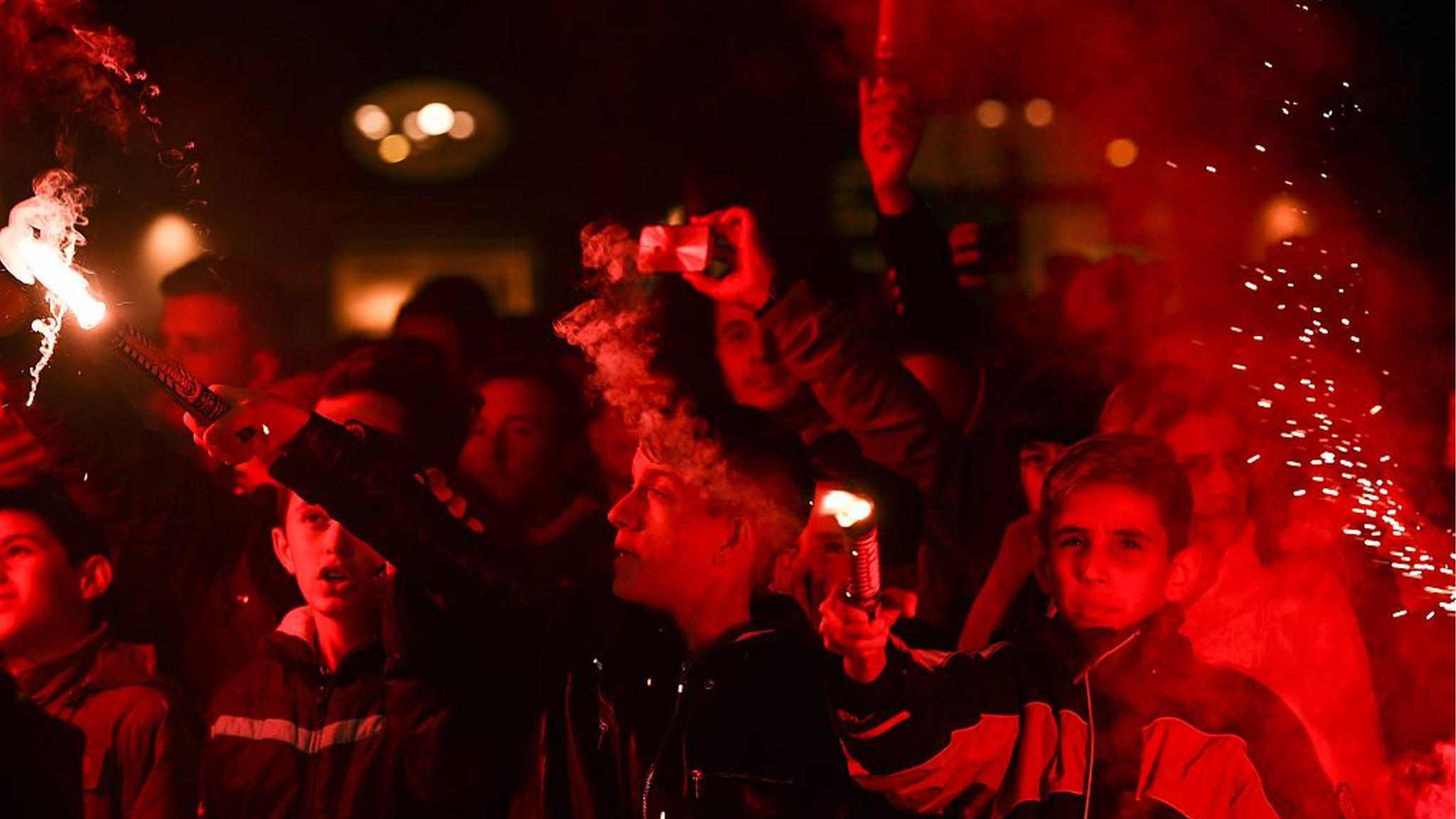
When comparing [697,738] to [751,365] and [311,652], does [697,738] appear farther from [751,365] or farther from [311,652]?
[751,365]

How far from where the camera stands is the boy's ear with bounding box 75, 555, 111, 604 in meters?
3.67

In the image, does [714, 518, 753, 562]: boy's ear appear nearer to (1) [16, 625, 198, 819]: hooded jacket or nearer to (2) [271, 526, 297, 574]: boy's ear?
(2) [271, 526, 297, 574]: boy's ear

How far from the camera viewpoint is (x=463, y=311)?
4.51 meters

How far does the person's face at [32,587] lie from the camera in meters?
3.61

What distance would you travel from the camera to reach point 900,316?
420 centimetres

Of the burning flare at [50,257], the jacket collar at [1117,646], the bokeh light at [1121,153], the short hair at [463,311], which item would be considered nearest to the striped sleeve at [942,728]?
the jacket collar at [1117,646]

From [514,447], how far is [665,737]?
1154 mm

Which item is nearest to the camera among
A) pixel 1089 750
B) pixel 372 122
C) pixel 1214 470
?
pixel 1089 750

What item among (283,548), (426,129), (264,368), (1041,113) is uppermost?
(426,129)

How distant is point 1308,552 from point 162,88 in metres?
3.89

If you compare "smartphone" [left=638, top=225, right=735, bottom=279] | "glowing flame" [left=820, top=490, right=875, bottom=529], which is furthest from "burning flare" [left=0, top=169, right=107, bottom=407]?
"glowing flame" [left=820, top=490, right=875, bottom=529]

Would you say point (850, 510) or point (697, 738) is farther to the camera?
point (697, 738)

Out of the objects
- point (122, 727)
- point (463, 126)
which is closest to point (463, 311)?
point (463, 126)

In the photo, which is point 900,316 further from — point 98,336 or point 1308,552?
point 98,336
